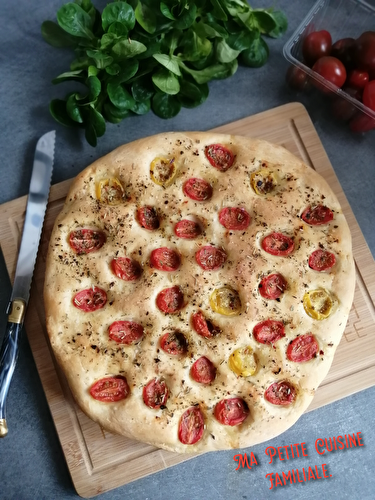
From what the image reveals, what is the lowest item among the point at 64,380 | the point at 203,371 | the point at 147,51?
the point at 64,380

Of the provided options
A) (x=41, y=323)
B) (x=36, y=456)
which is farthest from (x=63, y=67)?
(x=36, y=456)

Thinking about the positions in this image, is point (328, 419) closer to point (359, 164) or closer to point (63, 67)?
point (359, 164)

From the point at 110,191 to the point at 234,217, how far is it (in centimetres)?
63

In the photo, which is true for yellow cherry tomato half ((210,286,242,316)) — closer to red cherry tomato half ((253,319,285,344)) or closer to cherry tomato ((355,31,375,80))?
red cherry tomato half ((253,319,285,344))

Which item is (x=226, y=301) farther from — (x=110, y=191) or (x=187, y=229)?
(x=110, y=191)

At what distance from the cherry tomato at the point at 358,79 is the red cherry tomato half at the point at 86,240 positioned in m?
1.56

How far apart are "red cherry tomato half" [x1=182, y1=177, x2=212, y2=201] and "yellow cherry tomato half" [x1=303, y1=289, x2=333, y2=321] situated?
68 centimetres

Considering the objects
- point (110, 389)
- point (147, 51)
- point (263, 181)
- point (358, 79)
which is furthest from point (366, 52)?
point (110, 389)

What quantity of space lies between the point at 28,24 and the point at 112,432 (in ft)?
7.75

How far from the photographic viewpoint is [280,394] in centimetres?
232

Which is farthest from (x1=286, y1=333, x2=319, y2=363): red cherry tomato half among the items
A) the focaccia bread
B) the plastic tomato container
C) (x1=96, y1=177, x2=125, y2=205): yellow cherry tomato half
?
the plastic tomato container

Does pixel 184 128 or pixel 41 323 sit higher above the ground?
pixel 184 128

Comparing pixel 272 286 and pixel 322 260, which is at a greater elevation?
pixel 322 260

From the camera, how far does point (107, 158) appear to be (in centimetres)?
253
